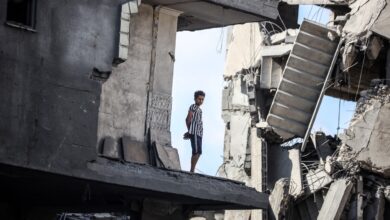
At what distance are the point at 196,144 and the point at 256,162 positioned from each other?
660 centimetres

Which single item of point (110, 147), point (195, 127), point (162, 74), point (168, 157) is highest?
point (162, 74)

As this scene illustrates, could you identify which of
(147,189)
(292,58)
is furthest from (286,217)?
(147,189)

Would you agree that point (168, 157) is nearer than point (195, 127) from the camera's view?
Yes

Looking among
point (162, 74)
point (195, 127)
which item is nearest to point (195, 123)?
point (195, 127)

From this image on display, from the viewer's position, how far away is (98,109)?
2145cm

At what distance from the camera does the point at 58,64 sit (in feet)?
68.8

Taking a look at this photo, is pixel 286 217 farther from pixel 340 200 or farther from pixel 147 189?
pixel 147 189

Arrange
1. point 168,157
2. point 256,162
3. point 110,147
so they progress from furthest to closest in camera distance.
→ 1. point 256,162
2. point 168,157
3. point 110,147

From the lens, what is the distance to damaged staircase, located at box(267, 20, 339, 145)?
95.8 ft

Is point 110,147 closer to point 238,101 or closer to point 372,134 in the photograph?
point 372,134

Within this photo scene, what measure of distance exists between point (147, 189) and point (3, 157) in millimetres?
2627

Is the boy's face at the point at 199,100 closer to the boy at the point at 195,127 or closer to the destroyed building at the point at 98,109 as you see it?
the boy at the point at 195,127

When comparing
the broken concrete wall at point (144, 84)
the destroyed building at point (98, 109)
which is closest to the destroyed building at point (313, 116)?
the destroyed building at point (98, 109)

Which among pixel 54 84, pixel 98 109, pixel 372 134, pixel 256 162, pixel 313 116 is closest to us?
pixel 54 84
